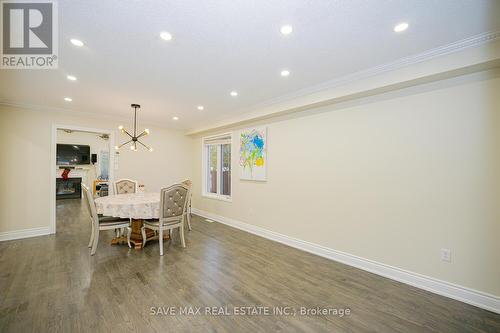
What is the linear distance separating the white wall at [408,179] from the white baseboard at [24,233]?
4700 millimetres

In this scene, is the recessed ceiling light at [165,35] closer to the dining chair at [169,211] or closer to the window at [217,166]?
the dining chair at [169,211]

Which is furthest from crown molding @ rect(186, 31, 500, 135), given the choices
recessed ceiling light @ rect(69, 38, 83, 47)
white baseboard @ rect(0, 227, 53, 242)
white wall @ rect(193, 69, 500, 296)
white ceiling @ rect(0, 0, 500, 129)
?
white baseboard @ rect(0, 227, 53, 242)

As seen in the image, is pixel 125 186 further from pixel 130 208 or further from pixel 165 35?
pixel 165 35

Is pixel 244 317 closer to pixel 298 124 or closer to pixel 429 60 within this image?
pixel 298 124

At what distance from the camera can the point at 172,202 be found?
3.53 meters

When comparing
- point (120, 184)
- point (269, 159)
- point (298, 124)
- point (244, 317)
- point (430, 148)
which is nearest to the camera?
point (244, 317)

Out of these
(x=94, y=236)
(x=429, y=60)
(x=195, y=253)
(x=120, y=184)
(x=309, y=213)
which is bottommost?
(x=195, y=253)

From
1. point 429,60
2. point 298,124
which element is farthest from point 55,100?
point 429,60

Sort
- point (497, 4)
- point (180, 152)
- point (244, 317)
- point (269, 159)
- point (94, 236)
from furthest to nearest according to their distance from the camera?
point (180, 152) → point (269, 159) → point (94, 236) → point (244, 317) → point (497, 4)

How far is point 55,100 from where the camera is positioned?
389 cm

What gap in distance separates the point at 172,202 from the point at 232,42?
8.35ft

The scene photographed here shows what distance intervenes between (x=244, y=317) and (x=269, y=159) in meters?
2.74

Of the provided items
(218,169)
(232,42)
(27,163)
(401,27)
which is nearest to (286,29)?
(232,42)

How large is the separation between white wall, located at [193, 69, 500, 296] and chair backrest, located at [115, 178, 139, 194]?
3445mm
